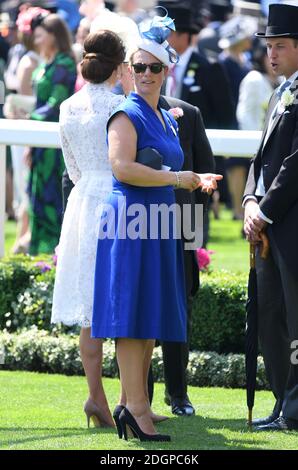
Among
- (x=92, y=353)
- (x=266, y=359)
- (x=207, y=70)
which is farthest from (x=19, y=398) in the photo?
(x=207, y=70)

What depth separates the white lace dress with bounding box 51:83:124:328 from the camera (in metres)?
7.09

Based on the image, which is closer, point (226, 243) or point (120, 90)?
point (120, 90)

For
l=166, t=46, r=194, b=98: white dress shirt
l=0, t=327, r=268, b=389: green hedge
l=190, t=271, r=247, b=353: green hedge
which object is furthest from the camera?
l=166, t=46, r=194, b=98: white dress shirt

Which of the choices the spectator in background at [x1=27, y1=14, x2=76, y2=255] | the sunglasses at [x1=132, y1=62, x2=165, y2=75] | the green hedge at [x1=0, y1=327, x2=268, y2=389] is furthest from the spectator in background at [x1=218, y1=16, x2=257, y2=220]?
the sunglasses at [x1=132, y1=62, x2=165, y2=75]

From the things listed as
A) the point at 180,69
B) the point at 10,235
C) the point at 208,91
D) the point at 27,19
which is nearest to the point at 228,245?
the point at 10,235

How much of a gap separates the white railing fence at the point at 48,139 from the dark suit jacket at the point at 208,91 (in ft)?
10.2

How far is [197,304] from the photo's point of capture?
9.09m

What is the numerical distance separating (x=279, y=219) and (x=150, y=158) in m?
0.87

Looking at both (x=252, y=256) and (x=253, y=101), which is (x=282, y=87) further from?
(x=253, y=101)

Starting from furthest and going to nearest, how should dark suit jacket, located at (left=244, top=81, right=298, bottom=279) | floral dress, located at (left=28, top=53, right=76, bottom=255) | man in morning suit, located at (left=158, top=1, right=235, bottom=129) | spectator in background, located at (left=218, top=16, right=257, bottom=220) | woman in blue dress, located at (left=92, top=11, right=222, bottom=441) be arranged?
1. spectator in background, located at (left=218, top=16, right=257, bottom=220)
2. floral dress, located at (left=28, top=53, right=76, bottom=255)
3. man in morning suit, located at (left=158, top=1, right=235, bottom=129)
4. dark suit jacket, located at (left=244, top=81, right=298, bottom=279)
5. woman in blue dress, located at (left=92, top=11, right=222, bottom=441)

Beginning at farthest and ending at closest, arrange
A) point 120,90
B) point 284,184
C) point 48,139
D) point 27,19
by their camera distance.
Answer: point 27,19 < point 48,139 < point 120,90 < point 284,184

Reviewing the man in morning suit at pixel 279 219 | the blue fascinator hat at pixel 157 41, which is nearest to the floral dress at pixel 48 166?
the man in morning suit at pixel 279 219

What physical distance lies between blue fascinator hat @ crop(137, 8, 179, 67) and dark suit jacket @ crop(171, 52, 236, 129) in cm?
553

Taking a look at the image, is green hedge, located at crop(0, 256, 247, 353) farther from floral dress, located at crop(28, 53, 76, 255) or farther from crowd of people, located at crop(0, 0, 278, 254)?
floral dress, located at crop(28, 53, 76, 255)
